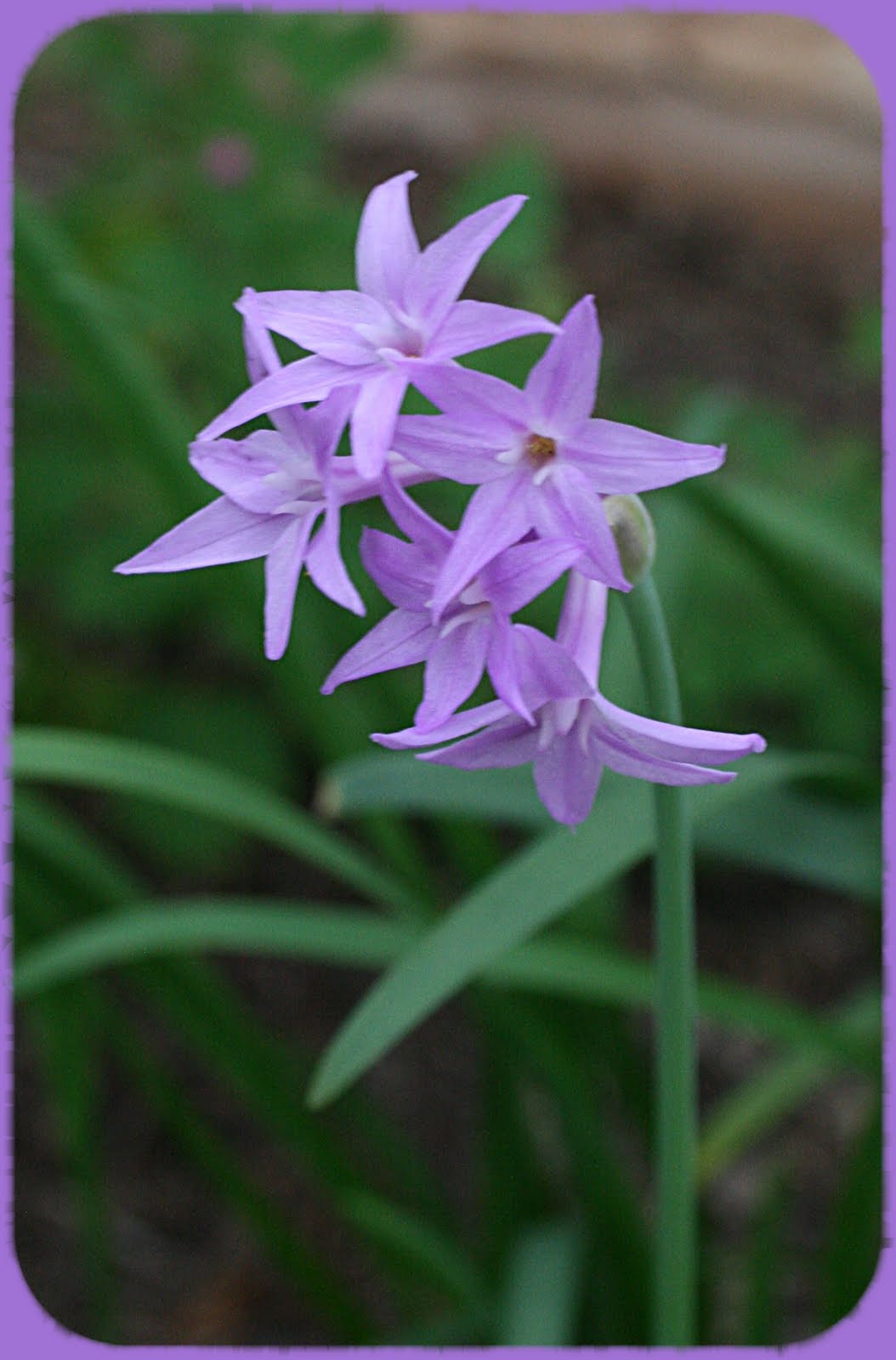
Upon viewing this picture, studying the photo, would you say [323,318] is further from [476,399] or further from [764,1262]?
[764,1262]

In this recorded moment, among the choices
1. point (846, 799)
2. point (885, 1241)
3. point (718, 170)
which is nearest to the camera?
point (885, 1241)

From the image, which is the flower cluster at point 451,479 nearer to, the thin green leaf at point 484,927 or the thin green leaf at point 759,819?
the thin green leaf at point 484,927

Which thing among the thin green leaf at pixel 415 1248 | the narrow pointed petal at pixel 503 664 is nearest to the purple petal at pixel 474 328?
the narrow pointed petal at pixel 503 664

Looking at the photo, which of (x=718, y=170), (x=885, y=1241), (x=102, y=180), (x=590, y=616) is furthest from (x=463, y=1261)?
(x=718, y=170)

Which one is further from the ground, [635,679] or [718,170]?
[718,170]

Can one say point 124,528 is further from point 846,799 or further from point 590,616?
point 590,616

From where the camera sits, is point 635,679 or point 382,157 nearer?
point 635,679

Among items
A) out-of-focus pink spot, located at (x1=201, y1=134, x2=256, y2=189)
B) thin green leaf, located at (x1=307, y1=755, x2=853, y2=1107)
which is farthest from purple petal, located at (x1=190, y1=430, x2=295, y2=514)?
out-of-focus pink spot, located at (x1=201, y1=134, x2=256, y2=189)
